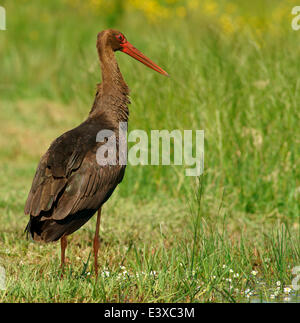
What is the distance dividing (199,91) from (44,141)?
267 cm

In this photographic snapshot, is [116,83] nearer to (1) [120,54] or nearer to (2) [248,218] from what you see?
(2) [248,218]

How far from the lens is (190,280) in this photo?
3842mm

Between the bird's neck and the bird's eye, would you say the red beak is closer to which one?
the bird's eye

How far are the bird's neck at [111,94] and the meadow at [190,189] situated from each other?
0.75m

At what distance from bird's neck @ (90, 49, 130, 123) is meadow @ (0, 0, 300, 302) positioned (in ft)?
2.45

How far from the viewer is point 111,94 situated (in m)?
4.64

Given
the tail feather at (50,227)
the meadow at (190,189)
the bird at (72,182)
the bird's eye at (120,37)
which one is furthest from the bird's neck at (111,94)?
Answer: the tail feather at (50,227)

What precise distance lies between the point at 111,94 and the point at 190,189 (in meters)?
1.58

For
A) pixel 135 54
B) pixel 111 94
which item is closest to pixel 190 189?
pixel 135 54

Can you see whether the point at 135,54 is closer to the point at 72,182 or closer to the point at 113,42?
the point at 113,42

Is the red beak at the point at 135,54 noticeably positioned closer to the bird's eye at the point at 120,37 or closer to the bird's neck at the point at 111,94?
the bird's eye at the point at 120,37

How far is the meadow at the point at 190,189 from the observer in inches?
152
